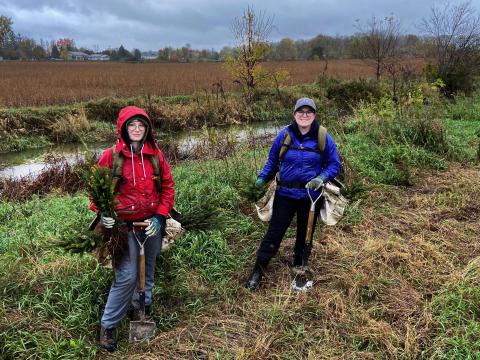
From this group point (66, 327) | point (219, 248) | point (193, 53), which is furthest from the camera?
point (193, 53)

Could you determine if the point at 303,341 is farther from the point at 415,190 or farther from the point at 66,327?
the point at 415,190

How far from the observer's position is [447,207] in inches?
221

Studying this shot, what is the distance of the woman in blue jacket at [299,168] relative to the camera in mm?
3633

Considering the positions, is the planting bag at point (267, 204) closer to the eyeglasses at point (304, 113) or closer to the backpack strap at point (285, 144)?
the backpack strap at point (285, 144)

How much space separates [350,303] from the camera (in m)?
3.60

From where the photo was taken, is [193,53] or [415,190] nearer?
[415,190]

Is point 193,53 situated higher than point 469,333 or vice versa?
point 193,53

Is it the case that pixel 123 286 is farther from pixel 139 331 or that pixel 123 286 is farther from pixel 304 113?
pixel 304 113

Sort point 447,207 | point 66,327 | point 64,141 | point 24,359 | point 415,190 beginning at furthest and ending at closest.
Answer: point 64,141 < point 415,190 < point 447,207 < point 66,327 < point 24,359

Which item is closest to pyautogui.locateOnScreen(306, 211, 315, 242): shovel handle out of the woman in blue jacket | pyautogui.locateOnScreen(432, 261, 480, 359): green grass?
the woman in blue jacket

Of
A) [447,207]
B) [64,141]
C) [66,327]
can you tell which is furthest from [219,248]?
[64,141]

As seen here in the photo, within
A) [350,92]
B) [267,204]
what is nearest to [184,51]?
[350,92]

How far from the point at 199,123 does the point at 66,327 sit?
539 inches

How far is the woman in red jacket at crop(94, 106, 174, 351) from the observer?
120 inches
